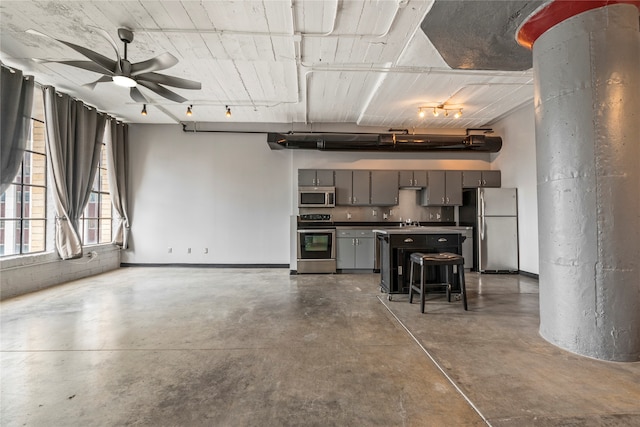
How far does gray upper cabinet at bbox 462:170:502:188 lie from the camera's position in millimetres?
6398

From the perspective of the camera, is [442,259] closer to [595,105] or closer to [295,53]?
[595,105]

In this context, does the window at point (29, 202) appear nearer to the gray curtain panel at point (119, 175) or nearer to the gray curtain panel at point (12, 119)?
the gray curtain panel at point (12, 119)

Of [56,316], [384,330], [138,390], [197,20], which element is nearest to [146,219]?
[56,316]

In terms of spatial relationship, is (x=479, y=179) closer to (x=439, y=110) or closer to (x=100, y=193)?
(x=439, y=110)

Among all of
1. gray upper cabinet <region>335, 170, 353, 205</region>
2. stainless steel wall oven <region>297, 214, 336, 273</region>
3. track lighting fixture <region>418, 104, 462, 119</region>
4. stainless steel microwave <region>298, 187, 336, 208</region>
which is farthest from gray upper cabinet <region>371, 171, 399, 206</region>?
track lighting fixture <region>418, 104, 462, 119</region>

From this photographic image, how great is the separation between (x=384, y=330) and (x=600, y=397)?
155cm

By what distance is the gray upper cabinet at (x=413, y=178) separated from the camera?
20.9 feet

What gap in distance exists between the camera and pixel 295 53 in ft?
12.0

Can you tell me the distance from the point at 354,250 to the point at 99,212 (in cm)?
542

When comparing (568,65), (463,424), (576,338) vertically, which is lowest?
(463,424)

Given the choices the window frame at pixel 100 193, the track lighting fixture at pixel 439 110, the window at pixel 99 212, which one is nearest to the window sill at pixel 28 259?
the window at pixel 99 212

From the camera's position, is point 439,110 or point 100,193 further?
point 100,193

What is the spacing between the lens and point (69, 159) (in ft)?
16.1

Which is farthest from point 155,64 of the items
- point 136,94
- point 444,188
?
point 444,188
